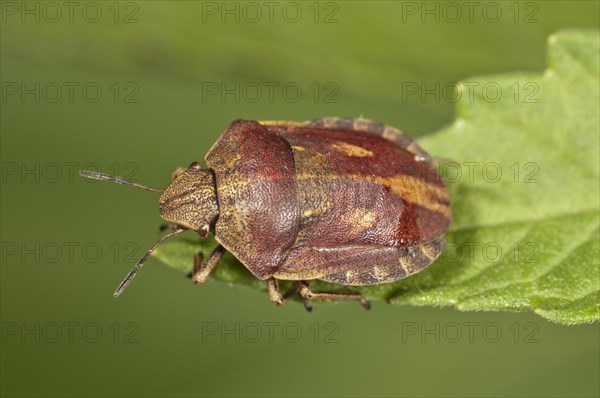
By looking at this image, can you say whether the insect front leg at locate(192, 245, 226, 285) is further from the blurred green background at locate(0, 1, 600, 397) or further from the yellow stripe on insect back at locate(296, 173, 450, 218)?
the blurred green background at locate(0, 1, 600, 397)

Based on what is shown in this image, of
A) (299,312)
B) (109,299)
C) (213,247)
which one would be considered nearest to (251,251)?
(213,247)

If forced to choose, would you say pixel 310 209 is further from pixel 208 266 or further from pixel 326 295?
pixel 208 266

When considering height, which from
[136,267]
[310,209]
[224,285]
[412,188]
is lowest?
[224,285]

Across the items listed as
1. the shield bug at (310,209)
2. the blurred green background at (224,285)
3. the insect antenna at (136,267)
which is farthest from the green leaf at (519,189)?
the blurred green background at (224,285)

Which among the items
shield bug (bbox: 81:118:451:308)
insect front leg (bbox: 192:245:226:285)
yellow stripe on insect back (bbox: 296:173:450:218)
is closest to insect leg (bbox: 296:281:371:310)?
shield bug (bbox: 81:118:451:308)

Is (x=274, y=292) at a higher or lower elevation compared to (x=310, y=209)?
lower

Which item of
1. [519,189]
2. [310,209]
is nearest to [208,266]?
[310,209]


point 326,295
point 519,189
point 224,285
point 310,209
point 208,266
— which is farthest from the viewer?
point 224,285
